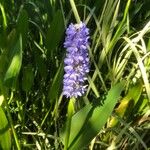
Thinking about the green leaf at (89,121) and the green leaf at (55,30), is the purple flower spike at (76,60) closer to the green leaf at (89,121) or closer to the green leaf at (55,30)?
the green leaf at (89,121)

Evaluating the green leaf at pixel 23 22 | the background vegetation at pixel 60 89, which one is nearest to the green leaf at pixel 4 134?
the background vegetation at pixel 60 89

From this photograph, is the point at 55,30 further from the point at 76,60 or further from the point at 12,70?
the point at 76,60

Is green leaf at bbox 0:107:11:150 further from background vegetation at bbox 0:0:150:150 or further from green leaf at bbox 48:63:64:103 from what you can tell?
green leaf at bbox 48:63:64:103

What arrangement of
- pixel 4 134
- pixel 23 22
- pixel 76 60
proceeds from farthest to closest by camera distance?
pixel 23 22 → pixel 4 134 → pixel 76 60

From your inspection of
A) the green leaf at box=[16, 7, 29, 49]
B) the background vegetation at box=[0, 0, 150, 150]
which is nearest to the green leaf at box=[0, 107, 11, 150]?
the background vegetation at box=[0, 0, 150, 150]

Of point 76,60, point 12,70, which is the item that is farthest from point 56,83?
point 76,60

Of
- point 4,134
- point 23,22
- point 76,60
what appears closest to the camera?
point 76,60

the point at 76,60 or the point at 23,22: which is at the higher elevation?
the point at 23,22

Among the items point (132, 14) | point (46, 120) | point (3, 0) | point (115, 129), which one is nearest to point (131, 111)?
point (115, 129)
